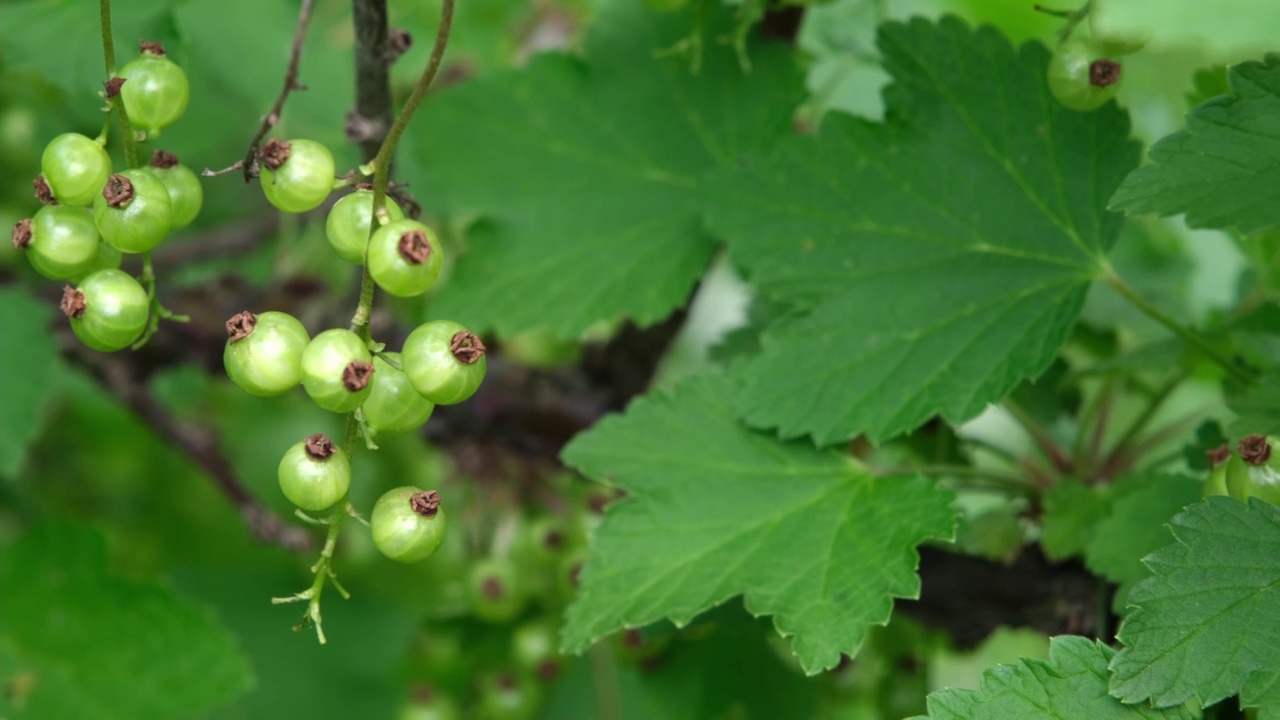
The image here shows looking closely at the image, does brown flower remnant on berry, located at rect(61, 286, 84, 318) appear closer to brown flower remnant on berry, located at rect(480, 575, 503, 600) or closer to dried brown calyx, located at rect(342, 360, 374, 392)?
dried brown calyx, located at rect(342, 360, 374, 392)

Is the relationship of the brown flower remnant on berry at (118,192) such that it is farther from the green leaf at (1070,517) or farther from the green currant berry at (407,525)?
the green leaf at (1070,517)

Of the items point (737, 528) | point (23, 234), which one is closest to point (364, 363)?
point (23, 234)

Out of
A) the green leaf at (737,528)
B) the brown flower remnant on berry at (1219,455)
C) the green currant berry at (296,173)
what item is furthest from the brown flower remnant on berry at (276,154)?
the brown flower remnant on berry at (1219,455)

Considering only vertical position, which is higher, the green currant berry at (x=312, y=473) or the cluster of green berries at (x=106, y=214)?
the cluster of green berries at (x=106, y=214)

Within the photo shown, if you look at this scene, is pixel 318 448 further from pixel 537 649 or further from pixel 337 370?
pixel 537 649

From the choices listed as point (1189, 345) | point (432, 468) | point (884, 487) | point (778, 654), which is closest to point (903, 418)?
point (884, 487)

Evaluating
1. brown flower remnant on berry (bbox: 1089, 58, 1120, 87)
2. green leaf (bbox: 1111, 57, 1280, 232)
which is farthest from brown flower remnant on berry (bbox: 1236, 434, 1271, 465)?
brown flower remnant on berry (bbox: 1089, 58, 1120, 87)
